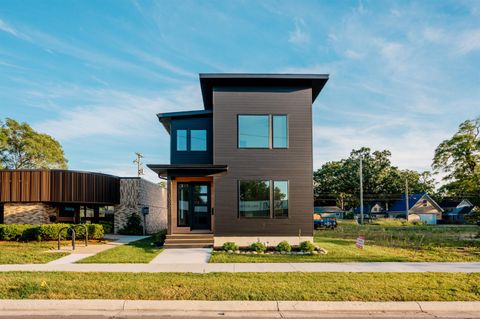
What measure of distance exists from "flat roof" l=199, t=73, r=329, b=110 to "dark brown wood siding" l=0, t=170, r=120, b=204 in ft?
32.2

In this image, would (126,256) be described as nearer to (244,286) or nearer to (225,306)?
(244,286)

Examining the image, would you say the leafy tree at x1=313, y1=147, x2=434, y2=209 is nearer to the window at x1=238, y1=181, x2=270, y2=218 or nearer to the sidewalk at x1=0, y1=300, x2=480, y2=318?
the window at x1=238, y1=181, x2=270, y2=218

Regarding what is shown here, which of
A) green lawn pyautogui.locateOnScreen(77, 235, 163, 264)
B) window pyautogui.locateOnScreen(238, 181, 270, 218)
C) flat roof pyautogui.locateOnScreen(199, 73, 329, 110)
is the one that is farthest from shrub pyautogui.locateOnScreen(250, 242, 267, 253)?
flat roof pyautogui.locateOnScreen(199, 73, 329, 110)

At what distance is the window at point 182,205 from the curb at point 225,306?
9265 mm

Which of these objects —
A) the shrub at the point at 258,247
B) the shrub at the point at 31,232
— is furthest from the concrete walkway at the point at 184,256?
the shrub at the point at 31,232

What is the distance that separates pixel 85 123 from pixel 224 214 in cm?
1466

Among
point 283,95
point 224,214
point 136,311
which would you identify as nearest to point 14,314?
point 136,311

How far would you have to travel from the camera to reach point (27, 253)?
463 inches

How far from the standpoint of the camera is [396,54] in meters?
15.2

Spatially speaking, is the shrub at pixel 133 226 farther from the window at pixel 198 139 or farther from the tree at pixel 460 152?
the tree at pixel 460 152

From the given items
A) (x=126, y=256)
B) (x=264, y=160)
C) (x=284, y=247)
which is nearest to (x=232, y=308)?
(x=126, y=256)

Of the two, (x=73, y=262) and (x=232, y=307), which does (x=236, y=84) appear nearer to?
(x=73, y=262)

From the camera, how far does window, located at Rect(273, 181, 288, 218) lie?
1386 centimetres

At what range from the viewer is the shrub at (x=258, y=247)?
41.3 feet
